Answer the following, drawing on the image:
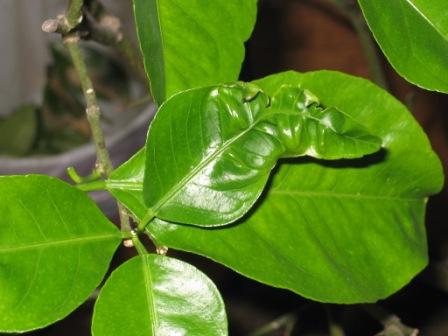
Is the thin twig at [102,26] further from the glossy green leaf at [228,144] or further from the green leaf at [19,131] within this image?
the green leaf at [19,131]

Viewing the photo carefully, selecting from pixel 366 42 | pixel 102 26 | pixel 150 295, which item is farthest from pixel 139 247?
pixel 366 42

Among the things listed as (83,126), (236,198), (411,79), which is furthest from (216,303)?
(83,126)

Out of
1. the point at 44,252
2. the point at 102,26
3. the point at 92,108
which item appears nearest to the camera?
the point at 44,252

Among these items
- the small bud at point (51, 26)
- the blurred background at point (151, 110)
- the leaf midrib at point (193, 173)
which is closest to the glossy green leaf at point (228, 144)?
the leaf midrib at point (193, 173)

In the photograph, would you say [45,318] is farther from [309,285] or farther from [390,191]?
[390,191]

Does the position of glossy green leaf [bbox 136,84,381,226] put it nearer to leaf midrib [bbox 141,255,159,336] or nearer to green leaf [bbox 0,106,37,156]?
leaf midrib [bbox 141,255,159,336]

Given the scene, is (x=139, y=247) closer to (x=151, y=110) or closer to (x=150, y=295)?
(x=150, y=295)

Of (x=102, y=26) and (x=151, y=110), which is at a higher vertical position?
(x=102, y=26)
